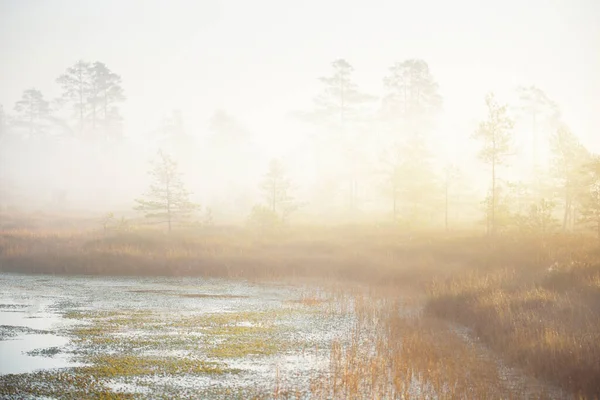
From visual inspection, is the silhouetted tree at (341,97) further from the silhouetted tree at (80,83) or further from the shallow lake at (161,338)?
the shallow lake at (161,338)

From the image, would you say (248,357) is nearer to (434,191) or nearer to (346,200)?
(434,191)

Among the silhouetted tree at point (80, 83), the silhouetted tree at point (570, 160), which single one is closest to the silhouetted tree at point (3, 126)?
the silhouetted tree at point (80, 83)

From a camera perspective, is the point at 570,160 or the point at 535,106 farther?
the point at 535,106

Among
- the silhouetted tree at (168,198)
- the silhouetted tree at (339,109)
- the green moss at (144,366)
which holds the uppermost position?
the silhouetted tree at (339,109)

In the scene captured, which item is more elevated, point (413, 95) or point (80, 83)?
point (80, 83)

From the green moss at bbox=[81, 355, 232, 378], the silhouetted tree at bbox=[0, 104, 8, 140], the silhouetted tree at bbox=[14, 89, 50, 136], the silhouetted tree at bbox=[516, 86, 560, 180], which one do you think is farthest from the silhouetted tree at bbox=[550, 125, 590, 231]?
the silhouetted tree at bbox=[0, 104, 8, 140]

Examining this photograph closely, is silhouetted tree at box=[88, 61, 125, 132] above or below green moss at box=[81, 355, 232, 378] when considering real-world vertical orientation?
above

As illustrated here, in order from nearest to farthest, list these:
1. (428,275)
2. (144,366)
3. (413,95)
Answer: (144,366) → (428,275) → (413,95)

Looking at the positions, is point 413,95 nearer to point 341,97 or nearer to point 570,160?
point 341,97

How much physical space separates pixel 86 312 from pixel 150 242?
15891 mm

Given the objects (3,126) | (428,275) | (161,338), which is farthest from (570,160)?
(3,126)

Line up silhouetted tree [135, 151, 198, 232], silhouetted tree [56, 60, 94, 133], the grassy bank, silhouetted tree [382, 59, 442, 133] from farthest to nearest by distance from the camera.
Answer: silhouetted tree [56, 60, 94, 133], silhouetted tree [382, 59, 442, 133], silhouetted tree [135, 151, 198, 232], the grassy bank

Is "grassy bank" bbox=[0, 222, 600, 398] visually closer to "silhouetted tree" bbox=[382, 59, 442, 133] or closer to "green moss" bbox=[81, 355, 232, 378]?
"green moss" bbox=[81, 355, 232, 378]

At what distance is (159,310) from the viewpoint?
21875mm
